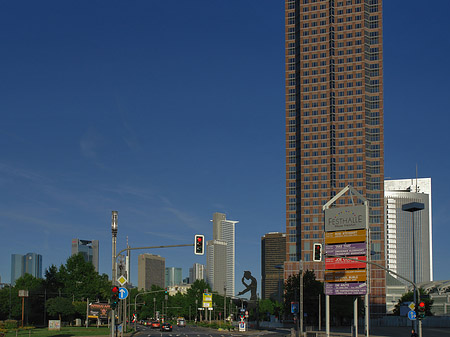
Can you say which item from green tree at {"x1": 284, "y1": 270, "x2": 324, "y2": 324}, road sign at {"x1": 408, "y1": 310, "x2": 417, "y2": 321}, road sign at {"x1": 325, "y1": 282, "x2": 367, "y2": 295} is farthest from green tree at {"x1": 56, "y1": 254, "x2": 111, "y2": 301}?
road sign at {"x1": 408, "y1": 310, "x2": 417, "y2": 321}

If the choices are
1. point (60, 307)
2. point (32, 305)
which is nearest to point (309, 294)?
point (60, 307)

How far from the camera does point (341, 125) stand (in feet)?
640

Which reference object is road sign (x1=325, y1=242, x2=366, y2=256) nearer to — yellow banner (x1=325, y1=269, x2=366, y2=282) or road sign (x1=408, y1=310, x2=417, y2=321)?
yellow banner (x1=325, y1=269, x2=366, y2=282)

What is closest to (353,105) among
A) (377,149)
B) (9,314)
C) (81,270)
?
(377,149)

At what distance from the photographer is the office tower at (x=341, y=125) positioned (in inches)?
7589

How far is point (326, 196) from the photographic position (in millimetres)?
193125

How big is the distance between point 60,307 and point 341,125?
107m

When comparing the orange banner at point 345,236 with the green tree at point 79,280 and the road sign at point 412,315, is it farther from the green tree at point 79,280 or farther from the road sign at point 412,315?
the green tree at point 79,280

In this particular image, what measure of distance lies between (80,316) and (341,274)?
8052 cm

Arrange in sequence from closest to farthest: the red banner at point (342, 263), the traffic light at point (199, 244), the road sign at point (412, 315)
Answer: the traffic light at point (199, 244)
the road sign at point (412, 315)
the red banner at point (342, 263)

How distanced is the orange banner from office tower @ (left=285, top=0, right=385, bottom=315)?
398ft

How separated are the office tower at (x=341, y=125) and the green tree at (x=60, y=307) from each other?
280 feet

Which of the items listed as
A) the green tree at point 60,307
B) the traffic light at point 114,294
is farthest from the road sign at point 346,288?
the green tree at point 60,307

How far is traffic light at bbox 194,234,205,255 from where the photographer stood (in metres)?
44.4
